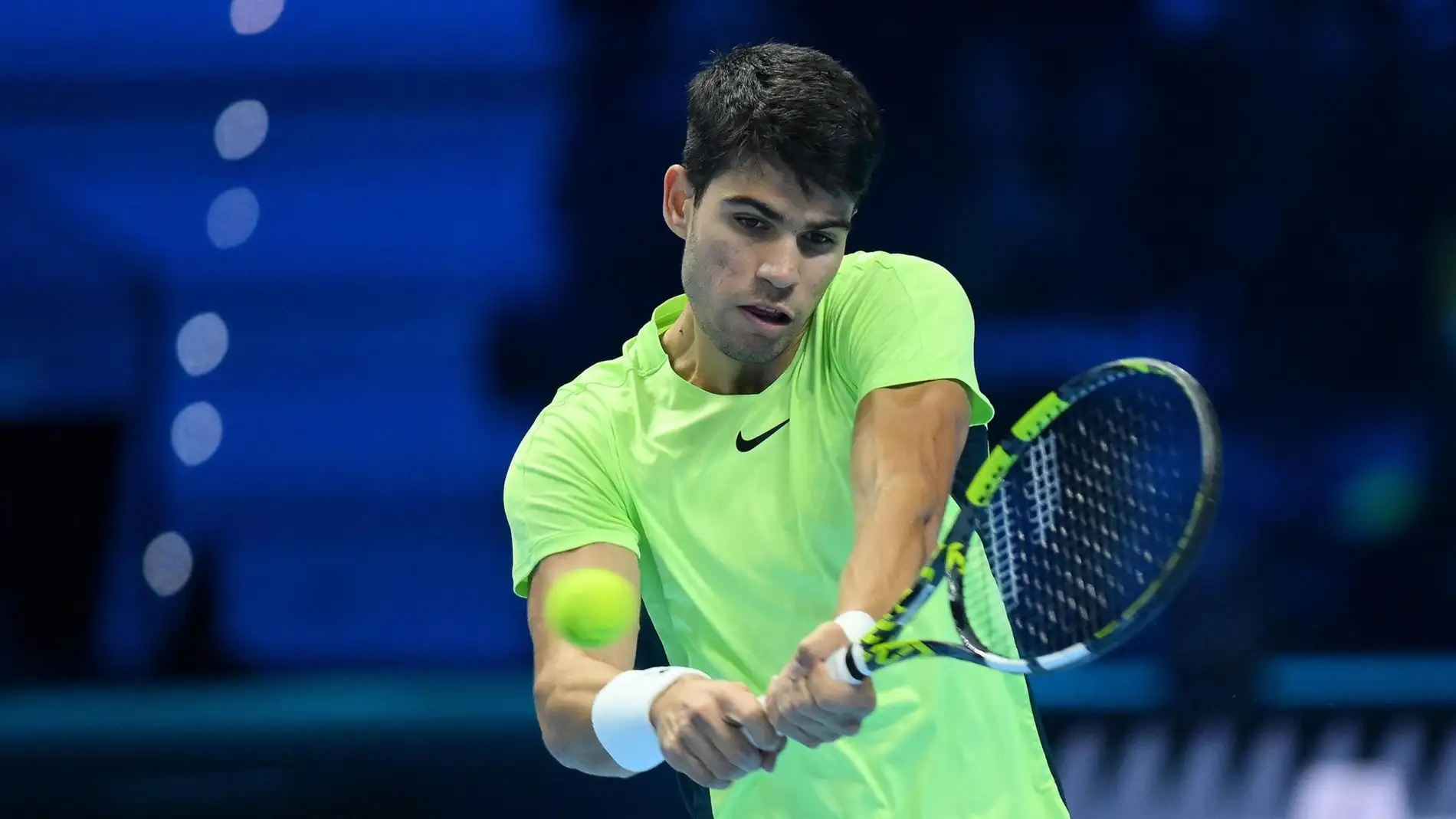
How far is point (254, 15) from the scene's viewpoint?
471 cm

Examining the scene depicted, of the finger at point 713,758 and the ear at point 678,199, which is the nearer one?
the finger at point 713,758

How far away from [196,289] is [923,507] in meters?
3.10

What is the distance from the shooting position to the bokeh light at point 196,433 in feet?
15.0

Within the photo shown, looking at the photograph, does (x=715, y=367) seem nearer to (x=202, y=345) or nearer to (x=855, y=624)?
(x=855, y=624)

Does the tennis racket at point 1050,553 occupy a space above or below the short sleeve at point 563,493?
below

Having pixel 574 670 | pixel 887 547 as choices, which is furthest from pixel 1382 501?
pixel 574 670

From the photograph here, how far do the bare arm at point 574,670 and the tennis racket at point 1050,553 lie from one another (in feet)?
1.46

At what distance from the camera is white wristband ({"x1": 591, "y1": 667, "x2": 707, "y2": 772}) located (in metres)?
2.09

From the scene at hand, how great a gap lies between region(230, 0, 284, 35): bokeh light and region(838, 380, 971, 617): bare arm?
3073 millimetres

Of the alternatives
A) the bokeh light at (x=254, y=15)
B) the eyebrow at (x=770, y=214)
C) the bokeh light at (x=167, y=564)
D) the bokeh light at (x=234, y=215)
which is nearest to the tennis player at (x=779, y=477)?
the eyebrow at (x=770, y=214)

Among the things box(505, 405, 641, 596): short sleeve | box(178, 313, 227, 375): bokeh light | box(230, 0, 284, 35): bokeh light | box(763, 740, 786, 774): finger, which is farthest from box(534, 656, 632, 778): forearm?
box(230, 0, 284, 35): bokeh light

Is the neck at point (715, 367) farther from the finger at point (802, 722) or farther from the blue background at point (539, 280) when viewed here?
the blue background at point (539, 280)

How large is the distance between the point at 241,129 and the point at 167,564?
4.08ft

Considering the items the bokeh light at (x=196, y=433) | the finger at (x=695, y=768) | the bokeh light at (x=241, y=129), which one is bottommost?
the finger at (x=695, y=768)
